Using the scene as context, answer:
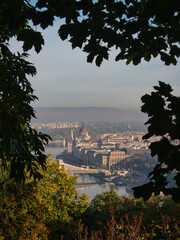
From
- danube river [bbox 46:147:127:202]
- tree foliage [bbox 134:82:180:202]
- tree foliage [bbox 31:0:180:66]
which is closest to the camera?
tree foliage [bbox 134:82:180:202]

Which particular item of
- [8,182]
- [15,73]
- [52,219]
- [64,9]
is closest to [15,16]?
[64,9]

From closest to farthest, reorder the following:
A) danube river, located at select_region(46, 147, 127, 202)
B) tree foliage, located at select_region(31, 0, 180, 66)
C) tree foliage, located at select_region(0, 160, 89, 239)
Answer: tree foliage, located at select_region(31, 0, 180, 66) → tree foliage, located at select_region(0, 160, 89, 239) → danube river, located at select_region(46, 147, 127, 202)

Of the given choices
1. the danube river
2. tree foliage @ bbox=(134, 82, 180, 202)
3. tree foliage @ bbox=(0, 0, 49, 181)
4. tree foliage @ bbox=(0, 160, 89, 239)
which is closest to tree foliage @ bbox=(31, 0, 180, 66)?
tree foliage @ bbox=(0, 0, 49, 181)

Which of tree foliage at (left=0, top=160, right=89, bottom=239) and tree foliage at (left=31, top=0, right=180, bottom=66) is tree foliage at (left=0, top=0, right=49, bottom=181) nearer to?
tree foliage at (left=31, top=0, right=180, bottom=66)

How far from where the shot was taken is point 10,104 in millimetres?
3281

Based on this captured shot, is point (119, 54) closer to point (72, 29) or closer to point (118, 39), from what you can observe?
point (118, 39)

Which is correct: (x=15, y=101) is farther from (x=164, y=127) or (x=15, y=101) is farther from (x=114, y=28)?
(x=164, y=127)

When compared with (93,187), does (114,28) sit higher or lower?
higher

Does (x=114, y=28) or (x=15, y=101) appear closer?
(x=114, y=28)

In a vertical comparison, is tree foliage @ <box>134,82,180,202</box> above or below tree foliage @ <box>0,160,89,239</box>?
above

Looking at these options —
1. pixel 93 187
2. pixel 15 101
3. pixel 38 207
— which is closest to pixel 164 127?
pixel 15 101

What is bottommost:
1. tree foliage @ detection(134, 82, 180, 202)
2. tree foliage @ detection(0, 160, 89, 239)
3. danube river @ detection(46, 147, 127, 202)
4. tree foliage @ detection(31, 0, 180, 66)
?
danube river @ detection(46, 147, 127, 202)

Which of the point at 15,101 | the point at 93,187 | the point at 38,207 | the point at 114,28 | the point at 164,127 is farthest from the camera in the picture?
the point at 93,187

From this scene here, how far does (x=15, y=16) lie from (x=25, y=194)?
7353mm
